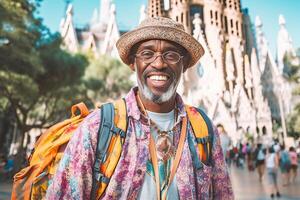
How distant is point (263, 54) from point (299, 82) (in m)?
28.1

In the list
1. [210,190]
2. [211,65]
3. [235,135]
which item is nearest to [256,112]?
[235,135]

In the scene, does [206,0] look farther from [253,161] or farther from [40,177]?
[40,177]

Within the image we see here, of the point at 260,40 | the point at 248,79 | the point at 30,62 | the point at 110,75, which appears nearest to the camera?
the point at 30,62

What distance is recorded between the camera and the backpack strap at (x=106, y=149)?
1329 mm

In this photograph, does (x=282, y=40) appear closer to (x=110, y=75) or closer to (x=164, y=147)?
(x=110, y=75)

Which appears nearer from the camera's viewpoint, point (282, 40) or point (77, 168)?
point (77, 168)

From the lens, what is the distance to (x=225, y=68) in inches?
1309

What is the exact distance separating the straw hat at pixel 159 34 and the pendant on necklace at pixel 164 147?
0.51 meters

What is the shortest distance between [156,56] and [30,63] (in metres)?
9.69

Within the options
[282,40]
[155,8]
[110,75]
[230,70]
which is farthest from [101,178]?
[282,40]

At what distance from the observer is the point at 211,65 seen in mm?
32656

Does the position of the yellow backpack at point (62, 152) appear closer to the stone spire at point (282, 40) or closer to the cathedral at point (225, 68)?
the cathedral at point (225, 68)

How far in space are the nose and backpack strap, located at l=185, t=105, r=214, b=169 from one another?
1.10ft

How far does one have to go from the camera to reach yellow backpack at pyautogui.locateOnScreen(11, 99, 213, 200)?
134 centimetres
